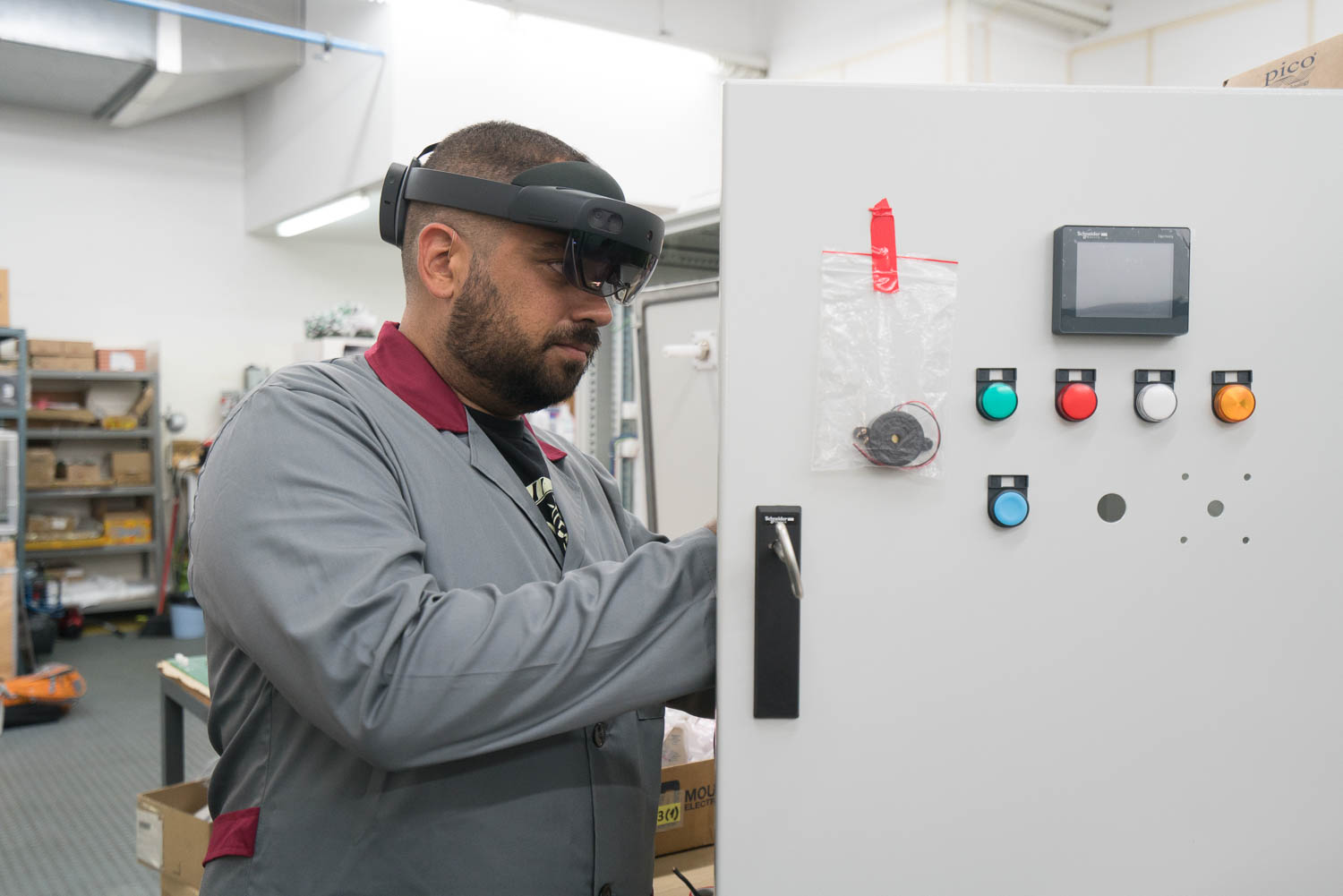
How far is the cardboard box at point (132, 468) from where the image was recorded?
5.71m

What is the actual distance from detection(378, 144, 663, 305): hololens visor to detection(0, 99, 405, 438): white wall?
570 cm

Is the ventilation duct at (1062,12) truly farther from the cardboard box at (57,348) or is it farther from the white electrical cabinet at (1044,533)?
the cardboard box at (57,348)

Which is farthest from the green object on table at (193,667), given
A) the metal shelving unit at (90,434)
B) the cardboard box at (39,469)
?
the cardboard box at (39,469)

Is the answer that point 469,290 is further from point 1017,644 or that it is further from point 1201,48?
point 1201,48

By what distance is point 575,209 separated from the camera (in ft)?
3.14

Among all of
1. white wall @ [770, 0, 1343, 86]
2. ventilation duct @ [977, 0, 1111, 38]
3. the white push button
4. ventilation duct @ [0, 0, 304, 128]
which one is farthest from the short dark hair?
ventilation duct @ [0, 0, 304, 128]

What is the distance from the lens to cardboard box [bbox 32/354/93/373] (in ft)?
17.7

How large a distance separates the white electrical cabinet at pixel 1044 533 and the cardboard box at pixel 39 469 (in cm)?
584

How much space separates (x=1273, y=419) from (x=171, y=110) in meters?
6.77

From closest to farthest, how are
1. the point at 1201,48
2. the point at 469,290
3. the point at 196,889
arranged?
the point at 469,290 → the point at 196,889 → the point at 1201,48

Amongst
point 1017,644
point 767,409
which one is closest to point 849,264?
point 767,409

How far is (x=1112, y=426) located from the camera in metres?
0.83

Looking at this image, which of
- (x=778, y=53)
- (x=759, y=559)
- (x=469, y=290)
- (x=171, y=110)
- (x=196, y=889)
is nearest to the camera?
(x=759, y=559)

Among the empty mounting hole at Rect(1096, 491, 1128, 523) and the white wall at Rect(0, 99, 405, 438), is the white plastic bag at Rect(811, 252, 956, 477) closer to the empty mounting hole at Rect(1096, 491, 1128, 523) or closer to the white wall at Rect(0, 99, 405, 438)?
the empty mounting hole at Rect(1096, 491, 1128, 523)
